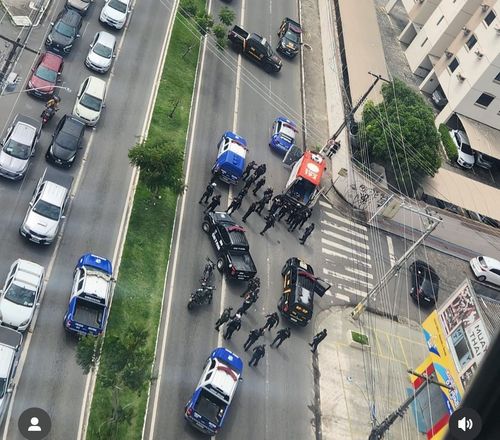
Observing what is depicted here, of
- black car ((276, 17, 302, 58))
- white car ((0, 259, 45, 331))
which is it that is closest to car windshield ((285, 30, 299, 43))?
black car ((276, 17, 302, 58))

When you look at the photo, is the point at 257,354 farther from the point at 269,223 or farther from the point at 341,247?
the point at 341,247

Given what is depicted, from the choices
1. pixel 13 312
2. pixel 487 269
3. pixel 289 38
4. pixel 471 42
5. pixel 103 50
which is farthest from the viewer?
pixel 289 38

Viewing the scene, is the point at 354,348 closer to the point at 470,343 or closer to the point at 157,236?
the point at 470,343

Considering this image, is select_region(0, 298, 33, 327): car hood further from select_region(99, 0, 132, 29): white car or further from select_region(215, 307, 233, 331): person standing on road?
select_region(99, 0, 132, 29): white car

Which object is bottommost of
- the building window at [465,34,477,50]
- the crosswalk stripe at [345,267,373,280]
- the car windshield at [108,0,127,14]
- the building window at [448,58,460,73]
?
the crosswalk stripe at [345,267,373,280]

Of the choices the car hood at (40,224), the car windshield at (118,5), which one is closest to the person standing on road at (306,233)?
the car hood at (40,224)

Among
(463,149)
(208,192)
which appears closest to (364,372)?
Result: (208,192)

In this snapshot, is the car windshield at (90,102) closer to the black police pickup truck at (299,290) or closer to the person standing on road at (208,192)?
the person standing on road at (208,192)
